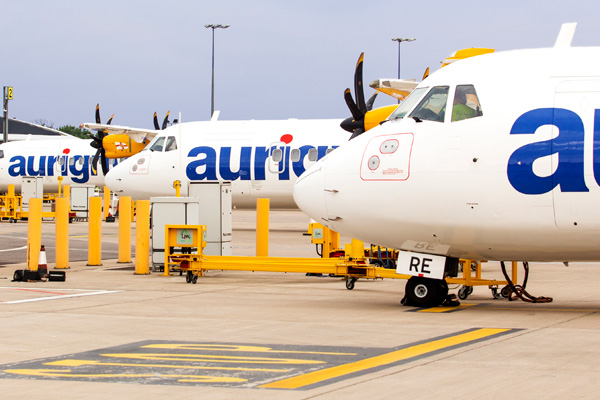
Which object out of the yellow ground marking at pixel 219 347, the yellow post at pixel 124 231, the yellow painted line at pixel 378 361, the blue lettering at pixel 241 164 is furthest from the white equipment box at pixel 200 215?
the blue lettering at pixel 241 164

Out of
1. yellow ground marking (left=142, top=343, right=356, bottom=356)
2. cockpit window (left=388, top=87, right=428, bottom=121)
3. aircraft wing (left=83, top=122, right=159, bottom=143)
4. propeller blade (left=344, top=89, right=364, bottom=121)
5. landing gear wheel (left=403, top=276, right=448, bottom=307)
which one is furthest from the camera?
aircraft wing (left=83, top=122, right=159, bottom=143)

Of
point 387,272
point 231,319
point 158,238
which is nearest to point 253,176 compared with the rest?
point 158,238

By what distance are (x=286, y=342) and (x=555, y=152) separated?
4.70m

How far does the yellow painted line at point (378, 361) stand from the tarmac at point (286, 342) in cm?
2

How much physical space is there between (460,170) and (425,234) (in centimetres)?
111

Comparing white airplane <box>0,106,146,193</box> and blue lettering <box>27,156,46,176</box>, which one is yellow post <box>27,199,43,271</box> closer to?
white airplane <box>0,106,146,193</box>

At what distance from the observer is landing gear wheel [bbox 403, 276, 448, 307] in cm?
1359

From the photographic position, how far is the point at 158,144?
3516 cm

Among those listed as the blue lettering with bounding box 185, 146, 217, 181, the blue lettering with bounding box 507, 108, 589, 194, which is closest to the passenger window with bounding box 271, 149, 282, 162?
the blue lettering with bounding box 185, 146, 217, 181

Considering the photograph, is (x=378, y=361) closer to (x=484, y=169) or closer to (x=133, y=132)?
(x=484, y=169)

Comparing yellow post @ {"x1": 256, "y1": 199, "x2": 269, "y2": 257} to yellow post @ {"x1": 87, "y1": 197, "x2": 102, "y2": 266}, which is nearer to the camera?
yellow post @ {"x1": 256, "y1": 199, "x2": 269, "y2": 257}

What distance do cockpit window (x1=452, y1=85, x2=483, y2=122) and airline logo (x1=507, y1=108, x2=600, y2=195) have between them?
0.67m

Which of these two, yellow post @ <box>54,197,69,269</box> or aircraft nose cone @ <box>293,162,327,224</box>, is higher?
aircraft nose cone @ <box>293,162,327,224</box>

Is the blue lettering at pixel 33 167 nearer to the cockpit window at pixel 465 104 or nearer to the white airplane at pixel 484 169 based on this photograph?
the white airplane at pixel 484 169
